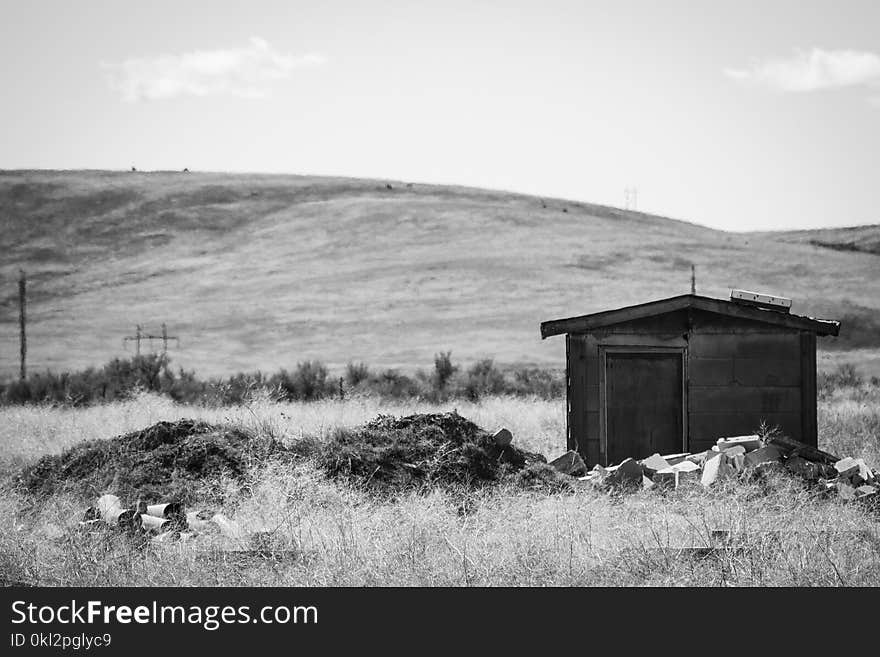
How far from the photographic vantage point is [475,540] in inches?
364

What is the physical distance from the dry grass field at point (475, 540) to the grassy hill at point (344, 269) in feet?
101

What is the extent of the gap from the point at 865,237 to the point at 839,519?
247ft

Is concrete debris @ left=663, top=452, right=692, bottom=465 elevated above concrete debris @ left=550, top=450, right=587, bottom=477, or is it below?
above

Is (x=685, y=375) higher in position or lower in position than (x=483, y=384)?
higher

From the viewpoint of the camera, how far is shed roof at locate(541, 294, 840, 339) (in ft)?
48.4

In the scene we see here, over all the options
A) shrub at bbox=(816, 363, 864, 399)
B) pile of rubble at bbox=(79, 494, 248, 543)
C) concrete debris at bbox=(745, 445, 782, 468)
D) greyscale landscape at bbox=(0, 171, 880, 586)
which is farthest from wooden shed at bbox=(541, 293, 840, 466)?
shrub at bbox=(816, 363, 864, 399)

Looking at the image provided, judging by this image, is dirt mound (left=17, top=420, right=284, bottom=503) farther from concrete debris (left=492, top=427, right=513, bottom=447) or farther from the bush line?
the bush line

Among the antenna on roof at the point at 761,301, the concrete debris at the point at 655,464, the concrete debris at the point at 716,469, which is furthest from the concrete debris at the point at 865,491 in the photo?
the antenna on roof at the point at 761,301

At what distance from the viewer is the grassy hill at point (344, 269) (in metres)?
48.3

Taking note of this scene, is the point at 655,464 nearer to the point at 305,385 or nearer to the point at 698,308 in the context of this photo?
the point at 698,308

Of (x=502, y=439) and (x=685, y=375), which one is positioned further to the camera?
(x=685, y=375)

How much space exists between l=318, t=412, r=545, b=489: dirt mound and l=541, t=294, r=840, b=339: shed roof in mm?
1986

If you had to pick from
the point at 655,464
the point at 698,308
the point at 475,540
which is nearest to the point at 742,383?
the point at 698,308

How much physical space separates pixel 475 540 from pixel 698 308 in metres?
6.87
